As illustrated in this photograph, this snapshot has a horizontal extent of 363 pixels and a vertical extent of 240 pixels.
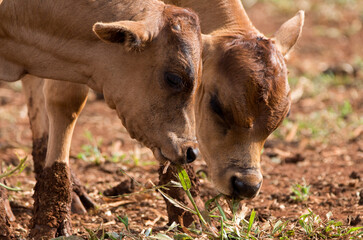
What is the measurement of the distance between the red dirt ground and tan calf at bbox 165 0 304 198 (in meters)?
0.44

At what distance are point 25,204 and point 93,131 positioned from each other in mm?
2690

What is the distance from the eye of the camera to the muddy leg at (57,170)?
4.81 meters

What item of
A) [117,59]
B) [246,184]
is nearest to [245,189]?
[246,184]

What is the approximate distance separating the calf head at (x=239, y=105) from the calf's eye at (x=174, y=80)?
0.87 metres

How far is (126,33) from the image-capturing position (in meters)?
4.22

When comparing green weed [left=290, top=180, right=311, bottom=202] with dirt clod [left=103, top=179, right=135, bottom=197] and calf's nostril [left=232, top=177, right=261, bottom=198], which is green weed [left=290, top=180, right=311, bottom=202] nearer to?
calf's nostril [left=232, top=177, right=261, bottom=198]

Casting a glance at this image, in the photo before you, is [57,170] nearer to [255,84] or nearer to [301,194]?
[255,84]

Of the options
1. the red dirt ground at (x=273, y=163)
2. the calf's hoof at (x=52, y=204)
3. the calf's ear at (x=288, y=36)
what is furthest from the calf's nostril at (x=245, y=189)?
the calf's ear at (x=288, y=36)

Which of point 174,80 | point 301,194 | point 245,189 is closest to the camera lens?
point 174,80

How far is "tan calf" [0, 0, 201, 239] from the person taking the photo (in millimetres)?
4355

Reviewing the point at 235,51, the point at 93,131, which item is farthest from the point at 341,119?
the point at 235,51

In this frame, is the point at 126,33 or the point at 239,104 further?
the point at 239,104

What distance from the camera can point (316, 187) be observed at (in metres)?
6.28

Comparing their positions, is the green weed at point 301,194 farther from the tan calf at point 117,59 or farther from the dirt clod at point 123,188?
the tan calf at point 117,59
